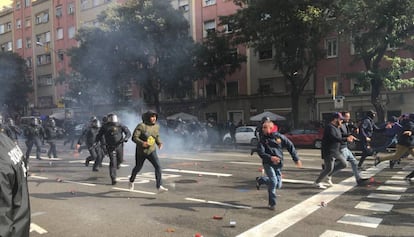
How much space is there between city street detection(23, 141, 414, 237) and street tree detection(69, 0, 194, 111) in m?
17.3

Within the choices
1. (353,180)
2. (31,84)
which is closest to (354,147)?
(353,180)

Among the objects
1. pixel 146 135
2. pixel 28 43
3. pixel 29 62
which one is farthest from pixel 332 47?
pixel 28 43

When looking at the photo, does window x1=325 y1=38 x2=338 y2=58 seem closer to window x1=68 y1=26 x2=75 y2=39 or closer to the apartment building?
the apartment building

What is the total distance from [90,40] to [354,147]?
19130 millimetres

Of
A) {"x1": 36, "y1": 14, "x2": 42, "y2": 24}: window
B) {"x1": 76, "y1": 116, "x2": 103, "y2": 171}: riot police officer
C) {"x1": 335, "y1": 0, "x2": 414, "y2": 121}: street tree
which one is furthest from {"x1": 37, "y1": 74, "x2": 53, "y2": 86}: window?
{"x1": 76, "y1": 116, "x2": 103, "y2": 171}: riot police officer

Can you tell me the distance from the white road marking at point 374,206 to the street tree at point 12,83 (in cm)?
4365

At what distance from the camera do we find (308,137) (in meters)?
20.1

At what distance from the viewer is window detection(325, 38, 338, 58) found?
27453 mm

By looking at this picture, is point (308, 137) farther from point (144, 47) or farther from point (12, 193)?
point (12, 193)

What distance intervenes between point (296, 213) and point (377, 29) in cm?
1495

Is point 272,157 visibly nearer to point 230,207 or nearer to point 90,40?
point 230,207

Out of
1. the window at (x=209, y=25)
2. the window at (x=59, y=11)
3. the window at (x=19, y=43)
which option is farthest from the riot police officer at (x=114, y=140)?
the window at (x=19, y=43)

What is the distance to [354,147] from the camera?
57.9 ft

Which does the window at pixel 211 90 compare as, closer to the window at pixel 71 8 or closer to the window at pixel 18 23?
the window at pixel 71 8
